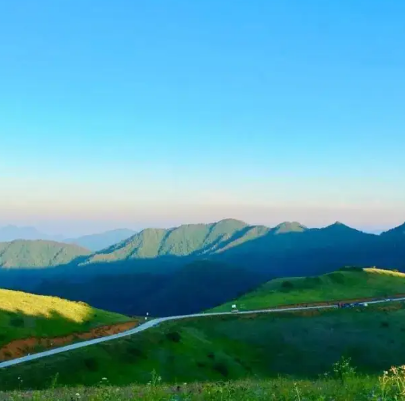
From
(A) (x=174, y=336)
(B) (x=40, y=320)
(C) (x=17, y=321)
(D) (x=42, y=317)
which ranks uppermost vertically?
(C) (x=17, y=321)

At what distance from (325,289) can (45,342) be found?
81.5 meters

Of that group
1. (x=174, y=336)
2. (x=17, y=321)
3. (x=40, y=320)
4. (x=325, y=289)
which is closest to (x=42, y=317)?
(x=40, y=320)

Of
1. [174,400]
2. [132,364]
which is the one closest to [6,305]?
[132,364]

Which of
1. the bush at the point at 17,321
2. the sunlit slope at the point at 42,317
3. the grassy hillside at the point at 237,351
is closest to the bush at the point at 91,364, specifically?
the grassy hillside at the point at 237,351

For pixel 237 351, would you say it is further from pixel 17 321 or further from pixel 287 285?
pixel 287 285

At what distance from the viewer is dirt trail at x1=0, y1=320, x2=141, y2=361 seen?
57.5 metres

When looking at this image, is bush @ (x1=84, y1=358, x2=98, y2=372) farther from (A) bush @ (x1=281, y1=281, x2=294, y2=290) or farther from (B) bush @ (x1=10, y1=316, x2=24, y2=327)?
(A) bush @ (x1=281, y1=281, x2=294, y2=290)

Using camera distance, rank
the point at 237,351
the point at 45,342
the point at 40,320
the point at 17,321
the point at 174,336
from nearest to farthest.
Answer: the point at 45,342
the point at 17,321
the point at 174,336
the point at 237,351
the point at 40,320

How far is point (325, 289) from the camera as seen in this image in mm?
124688

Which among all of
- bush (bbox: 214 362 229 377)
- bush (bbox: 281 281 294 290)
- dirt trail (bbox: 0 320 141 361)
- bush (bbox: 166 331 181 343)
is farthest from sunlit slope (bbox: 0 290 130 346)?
bush (bbox: 281 281 294 290)

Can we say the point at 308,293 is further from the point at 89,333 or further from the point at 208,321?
the point at 89,333

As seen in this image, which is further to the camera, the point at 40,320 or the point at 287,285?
the point at 287,285

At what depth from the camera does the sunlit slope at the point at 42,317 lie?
6487cm

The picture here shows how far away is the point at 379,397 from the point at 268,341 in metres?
64.5
